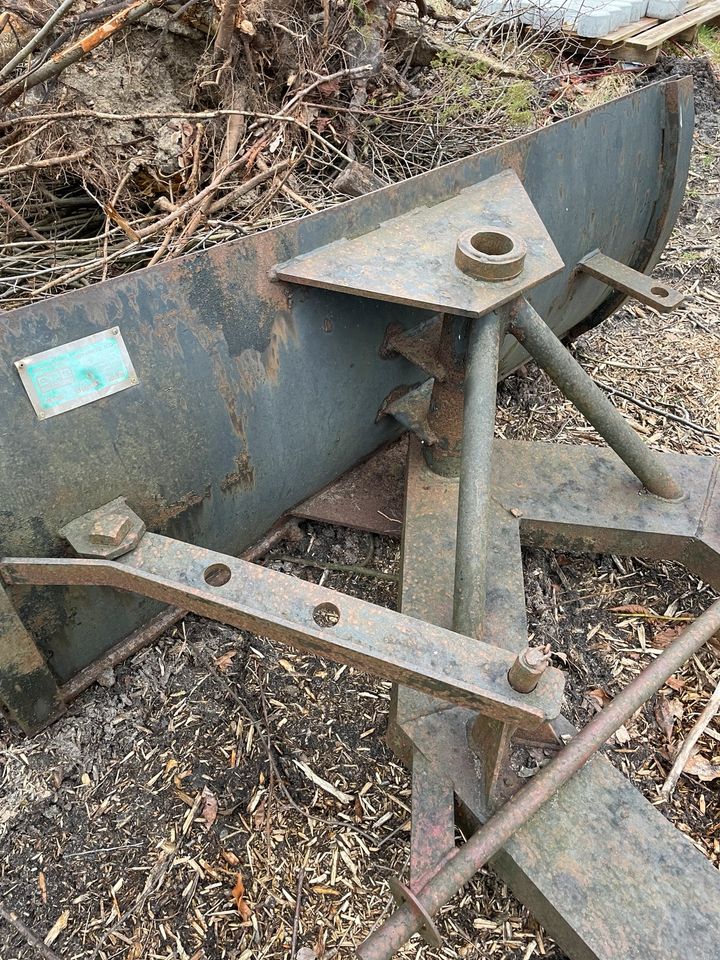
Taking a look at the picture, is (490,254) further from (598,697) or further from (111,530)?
(598,697)

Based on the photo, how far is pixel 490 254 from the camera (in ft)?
5.84

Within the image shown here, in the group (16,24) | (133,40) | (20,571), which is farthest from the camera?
(133,40)

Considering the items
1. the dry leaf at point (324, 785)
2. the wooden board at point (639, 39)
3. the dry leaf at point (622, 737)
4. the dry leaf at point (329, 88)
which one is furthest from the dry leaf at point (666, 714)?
the wooden board at point (639, 39)

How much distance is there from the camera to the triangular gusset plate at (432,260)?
1.63 m

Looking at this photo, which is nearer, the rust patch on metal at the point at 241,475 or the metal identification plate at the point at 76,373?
the metal identification plate at the point at 76,373

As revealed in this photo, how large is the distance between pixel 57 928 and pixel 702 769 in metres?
1.71

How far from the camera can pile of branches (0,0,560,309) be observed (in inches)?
90.2

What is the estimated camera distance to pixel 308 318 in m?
1.82

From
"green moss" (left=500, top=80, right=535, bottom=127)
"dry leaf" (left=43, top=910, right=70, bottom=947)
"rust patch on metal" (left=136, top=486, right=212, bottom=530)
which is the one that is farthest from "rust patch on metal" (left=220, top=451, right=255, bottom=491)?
"green moss" (left=500, top=80, right=535, bottom=127)

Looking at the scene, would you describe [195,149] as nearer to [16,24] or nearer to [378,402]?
[16,24]

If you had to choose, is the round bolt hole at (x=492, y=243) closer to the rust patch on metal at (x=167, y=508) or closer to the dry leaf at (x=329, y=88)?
the rust patch on metal at (x=167, y=508)

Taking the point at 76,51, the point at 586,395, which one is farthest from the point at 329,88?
the point at 586,395

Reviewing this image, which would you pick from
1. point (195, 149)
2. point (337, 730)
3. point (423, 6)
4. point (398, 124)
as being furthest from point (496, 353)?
point (423, 6)

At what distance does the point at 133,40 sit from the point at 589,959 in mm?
3591
